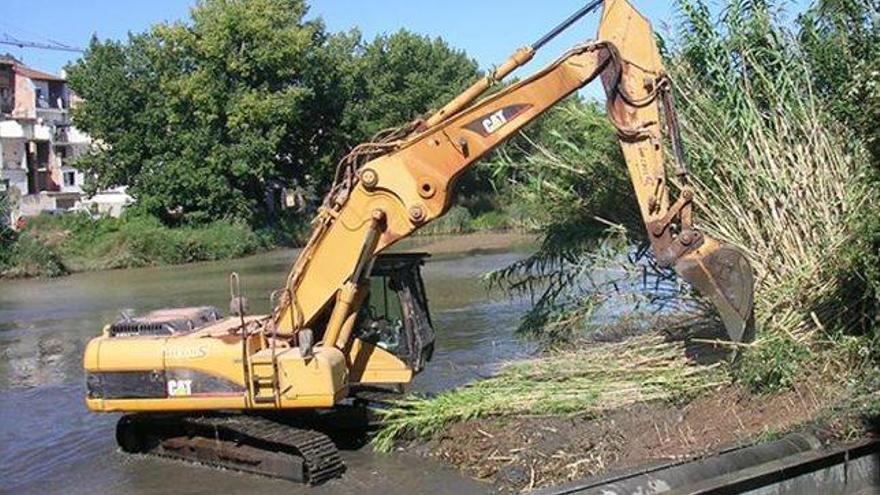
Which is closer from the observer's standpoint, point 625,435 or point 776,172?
point 625,435

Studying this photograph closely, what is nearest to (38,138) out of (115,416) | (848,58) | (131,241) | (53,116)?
(53,116)

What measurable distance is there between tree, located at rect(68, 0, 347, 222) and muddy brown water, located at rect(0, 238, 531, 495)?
17.3m

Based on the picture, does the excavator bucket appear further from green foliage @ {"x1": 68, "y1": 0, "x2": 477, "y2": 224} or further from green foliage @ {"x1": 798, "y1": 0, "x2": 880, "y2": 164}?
green foliage @ {"x1": 68, "y1": 0, "x2": 477, "y2": 224}

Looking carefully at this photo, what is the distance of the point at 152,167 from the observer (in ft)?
163

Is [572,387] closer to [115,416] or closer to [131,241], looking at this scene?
[115,416]

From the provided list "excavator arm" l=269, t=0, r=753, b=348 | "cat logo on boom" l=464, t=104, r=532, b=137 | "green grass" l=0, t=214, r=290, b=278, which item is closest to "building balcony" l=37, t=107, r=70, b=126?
"green grass" l=0, t=214, r=290, b=278

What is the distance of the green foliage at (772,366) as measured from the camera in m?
8.31

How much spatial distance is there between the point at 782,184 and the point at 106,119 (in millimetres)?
45800

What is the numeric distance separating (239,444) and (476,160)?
3208 mm

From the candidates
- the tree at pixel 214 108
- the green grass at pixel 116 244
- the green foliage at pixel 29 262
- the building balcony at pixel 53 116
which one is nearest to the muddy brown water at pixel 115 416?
the green foliage at pixel 29 262

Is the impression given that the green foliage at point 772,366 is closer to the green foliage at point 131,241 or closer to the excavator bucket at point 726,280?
the excavator bucket at point 726,280

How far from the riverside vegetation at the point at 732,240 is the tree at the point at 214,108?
3792 centimetres

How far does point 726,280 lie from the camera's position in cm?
815

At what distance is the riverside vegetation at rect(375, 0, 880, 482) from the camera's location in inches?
330
